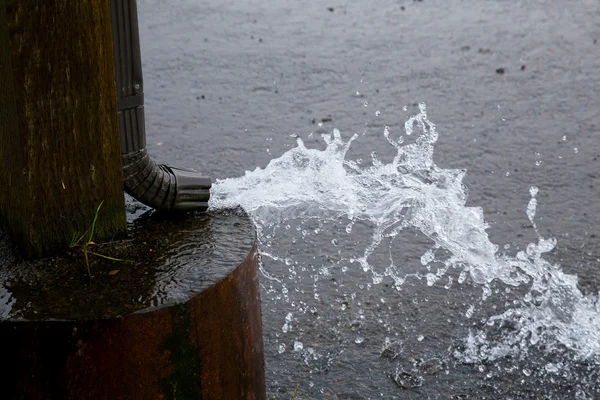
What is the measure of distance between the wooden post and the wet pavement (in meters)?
1.26

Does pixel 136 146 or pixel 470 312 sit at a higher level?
pixel 136 146

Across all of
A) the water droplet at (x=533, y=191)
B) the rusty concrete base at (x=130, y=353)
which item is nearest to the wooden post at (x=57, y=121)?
the rusty concrete base at (x=130, y=353)

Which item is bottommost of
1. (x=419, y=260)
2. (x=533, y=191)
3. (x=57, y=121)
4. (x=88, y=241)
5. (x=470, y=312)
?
(x=470, y=312)

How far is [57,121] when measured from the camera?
207 cm

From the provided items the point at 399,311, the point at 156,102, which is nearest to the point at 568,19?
the point at 156,102

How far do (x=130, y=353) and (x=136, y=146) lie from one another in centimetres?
67

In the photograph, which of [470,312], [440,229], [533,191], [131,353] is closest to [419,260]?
[440,229]

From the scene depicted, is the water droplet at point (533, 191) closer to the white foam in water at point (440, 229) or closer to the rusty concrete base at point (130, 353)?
the white foam in water at point (440, 229)

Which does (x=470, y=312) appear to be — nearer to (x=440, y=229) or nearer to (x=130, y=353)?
(x=440, y=229)

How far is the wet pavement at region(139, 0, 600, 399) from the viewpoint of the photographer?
3322 millimetres

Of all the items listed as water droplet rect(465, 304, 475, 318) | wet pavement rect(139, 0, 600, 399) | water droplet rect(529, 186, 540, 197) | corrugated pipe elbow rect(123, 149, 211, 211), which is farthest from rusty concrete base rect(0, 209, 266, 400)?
water droplet rect(529, 186, 540, 197)

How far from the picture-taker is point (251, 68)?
21.5ft

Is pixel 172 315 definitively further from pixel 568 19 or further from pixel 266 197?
pixel 568 19

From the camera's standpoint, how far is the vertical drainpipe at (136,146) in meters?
2.26
